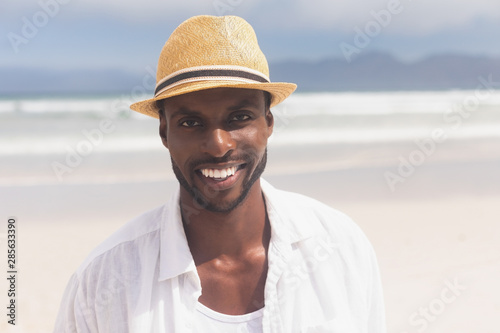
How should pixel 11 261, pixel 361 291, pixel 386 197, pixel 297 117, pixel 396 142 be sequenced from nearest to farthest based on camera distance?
pixel 361 291 → pixel 11 261 → pixel 386 197 → pixel 396 142 → pixel 297 117

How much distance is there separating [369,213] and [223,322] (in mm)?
4623

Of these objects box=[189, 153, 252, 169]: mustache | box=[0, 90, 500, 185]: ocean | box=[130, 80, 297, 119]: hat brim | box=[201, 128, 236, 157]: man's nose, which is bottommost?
box=[189, 153, 252, 169]: mustache

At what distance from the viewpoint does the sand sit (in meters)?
5.27

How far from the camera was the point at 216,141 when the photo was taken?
8.01ft

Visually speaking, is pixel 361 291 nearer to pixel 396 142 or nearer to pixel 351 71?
pixel 396 142

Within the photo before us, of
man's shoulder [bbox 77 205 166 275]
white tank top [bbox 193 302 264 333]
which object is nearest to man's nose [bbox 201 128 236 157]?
man's shoulder [bbox 77 205 166 275]

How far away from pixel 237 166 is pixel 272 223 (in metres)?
0.34

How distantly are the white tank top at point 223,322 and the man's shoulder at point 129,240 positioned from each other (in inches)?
12.9

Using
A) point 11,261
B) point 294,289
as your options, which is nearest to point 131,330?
point 294,289

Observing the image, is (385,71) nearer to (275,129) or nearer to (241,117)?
(275,129)

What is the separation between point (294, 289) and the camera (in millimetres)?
2562

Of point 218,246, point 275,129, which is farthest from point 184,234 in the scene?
point 275,129

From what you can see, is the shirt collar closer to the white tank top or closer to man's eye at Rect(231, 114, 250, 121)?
the white tank top

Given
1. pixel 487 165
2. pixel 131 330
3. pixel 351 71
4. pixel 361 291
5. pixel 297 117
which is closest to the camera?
pixel 131 330
